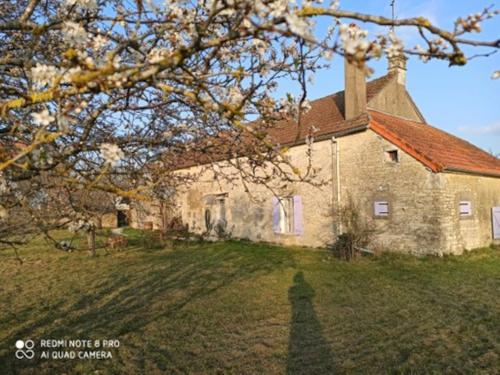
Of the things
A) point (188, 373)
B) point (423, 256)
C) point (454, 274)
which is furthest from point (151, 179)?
point (423, 256)

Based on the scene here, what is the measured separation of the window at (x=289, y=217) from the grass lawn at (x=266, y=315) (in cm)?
292

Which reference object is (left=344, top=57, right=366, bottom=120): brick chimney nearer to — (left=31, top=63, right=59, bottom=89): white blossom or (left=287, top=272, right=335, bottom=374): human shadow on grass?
(left=287, top=272, right=335, bottom=374): human shadow on grass

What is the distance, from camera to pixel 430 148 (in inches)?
441

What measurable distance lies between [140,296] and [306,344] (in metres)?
3.65

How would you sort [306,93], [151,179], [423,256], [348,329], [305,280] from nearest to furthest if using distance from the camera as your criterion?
[306,93] → [151,179] → [348,329] → [305,280] → [423,256]

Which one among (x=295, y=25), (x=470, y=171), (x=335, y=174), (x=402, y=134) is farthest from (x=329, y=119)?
(x=295, y=25)

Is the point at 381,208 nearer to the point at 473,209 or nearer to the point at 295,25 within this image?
the point at 473,209

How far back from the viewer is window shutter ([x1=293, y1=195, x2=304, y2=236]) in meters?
13.1

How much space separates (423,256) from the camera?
9.90 m

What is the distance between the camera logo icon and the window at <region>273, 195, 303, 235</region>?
30.3ft

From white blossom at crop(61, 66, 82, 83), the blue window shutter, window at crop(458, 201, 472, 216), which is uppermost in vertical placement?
white blossom at crop(61, 66, 82, 83)

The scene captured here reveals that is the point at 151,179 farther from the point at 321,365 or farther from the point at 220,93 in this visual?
the point at 321,365

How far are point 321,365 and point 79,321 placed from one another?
3.72m

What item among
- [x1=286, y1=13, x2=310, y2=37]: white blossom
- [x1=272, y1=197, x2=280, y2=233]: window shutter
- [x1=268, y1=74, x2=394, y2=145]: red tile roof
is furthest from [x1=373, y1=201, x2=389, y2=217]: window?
[x1=286, y1=13, x2=310, y2=37]: white blossom
